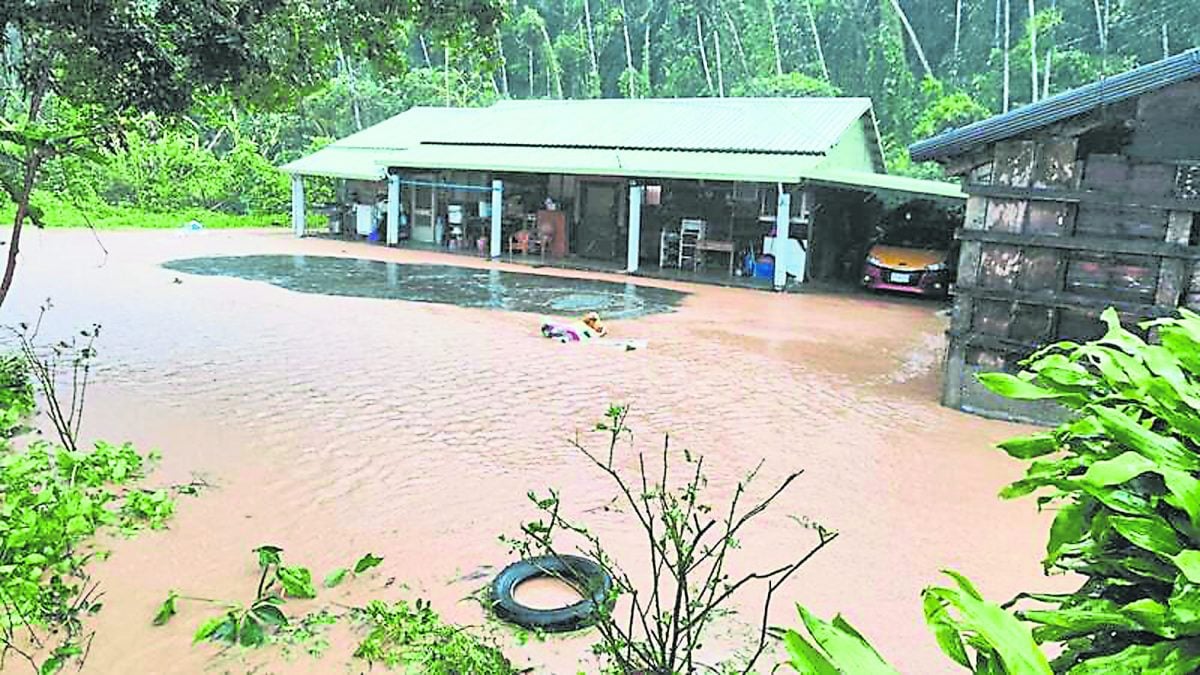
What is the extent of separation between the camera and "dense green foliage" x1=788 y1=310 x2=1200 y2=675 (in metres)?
1.14

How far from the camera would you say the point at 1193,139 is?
6.93 metres

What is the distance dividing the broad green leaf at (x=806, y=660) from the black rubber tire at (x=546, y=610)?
104 inches

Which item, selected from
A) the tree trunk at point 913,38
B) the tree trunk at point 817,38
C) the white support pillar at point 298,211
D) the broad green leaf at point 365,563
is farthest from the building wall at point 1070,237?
the tree trunk at point 817,38

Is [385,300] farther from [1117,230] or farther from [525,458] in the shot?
[1117,230]

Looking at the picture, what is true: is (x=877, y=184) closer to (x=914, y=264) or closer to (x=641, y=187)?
(x=914, y=264)

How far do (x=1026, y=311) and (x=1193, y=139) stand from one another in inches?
69.9

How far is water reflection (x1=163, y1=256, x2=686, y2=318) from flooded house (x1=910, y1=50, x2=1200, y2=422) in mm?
5686

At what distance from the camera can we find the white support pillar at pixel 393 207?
20.7 meters

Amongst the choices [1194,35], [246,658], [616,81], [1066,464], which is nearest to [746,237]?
[246,658]

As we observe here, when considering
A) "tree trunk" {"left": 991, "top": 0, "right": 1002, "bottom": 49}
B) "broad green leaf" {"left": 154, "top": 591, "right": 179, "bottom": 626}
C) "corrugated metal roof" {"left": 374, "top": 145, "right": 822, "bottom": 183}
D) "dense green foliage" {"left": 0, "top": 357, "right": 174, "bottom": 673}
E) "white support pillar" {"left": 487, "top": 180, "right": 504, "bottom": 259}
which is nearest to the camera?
"dense green foliage" {"left": 0, "top": 357, "right": 174, "bottom": 673}

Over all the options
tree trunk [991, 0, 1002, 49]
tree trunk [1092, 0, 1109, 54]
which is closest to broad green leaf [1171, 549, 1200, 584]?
tree trunk [1092, 0, 1109, 54]

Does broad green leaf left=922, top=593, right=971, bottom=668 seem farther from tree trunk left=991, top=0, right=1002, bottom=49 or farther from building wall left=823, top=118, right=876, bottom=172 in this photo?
tree trunk left=991, top=0, right=1002, bottom=49

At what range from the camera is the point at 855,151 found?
19.6 metres

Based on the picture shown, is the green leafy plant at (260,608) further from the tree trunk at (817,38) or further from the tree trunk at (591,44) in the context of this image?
the tree trunk at (591,44)
